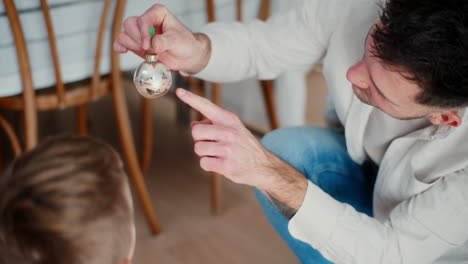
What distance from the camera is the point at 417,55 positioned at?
0.69 metres

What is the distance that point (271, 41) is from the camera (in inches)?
41.4

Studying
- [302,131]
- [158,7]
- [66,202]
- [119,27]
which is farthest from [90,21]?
[66,202]

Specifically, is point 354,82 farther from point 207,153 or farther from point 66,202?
point 66,202

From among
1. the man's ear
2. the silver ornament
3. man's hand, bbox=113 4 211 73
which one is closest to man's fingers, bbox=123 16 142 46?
man's hand, bbox=113 4 211 73

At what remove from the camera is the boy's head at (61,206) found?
1.77 feet

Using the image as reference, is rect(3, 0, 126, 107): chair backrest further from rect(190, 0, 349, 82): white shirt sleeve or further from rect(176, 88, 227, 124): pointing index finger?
rect(176, 88, 227, 124): pointing index finger

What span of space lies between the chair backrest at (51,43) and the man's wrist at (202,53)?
23 cm

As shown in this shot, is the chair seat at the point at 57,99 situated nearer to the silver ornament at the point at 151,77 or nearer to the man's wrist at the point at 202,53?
the man's wrist at the point at 202,53

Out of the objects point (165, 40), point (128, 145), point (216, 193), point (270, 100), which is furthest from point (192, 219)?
point (165, 40)

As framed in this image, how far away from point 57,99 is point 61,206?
2.16 ft

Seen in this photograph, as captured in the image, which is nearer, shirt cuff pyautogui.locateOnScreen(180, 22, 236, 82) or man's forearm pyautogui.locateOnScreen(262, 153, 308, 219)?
man's forearm pyautogui.locateOnScreen(262, 153, 308, 219)

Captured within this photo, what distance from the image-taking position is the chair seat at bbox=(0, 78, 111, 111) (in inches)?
44.3

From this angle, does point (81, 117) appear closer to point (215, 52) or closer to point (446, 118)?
point (215, 52)

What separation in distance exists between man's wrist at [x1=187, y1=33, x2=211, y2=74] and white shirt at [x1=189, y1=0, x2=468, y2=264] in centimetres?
1
